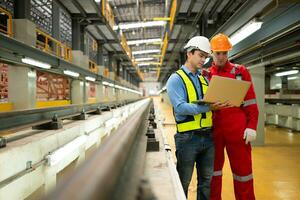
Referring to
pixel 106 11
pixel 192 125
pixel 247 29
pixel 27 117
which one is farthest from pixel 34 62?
pixel 106 11

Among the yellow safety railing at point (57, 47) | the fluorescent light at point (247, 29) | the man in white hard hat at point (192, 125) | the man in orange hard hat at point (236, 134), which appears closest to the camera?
the man in white hard hat at point (192, 125)

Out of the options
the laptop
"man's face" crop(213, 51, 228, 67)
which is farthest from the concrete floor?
"man's face" crop(213, 51, 228, 67)

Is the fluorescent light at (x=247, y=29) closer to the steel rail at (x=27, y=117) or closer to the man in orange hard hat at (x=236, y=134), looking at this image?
the man in orange hard hat at (x=236, y=134)

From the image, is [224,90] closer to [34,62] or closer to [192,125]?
[192,125]

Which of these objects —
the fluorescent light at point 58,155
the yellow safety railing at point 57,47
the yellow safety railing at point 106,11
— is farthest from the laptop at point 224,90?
the yellow safety railing at point 106,11

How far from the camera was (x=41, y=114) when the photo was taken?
428cm

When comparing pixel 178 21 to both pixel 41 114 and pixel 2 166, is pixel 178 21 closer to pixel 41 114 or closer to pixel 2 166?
pixel 41 114

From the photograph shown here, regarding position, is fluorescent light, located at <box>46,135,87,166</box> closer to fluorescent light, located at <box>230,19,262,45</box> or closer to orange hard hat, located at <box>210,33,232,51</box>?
orange hard hat, located at <box>210,33,232,51</box>

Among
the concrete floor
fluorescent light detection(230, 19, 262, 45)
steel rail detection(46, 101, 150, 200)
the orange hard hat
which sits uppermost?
fluorescent light detection(230, 19, 262, 45)

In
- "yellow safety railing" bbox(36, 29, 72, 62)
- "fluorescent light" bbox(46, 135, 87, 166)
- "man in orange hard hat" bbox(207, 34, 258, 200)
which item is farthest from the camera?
"yellow safety railing" bbox(36, 29, 72, 62)

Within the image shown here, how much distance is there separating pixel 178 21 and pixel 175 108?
7589 millimetres

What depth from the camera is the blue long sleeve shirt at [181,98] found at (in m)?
2.24

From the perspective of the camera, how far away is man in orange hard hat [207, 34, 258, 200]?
265 centimetres

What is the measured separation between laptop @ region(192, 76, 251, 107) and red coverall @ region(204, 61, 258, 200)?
0.92 ft
